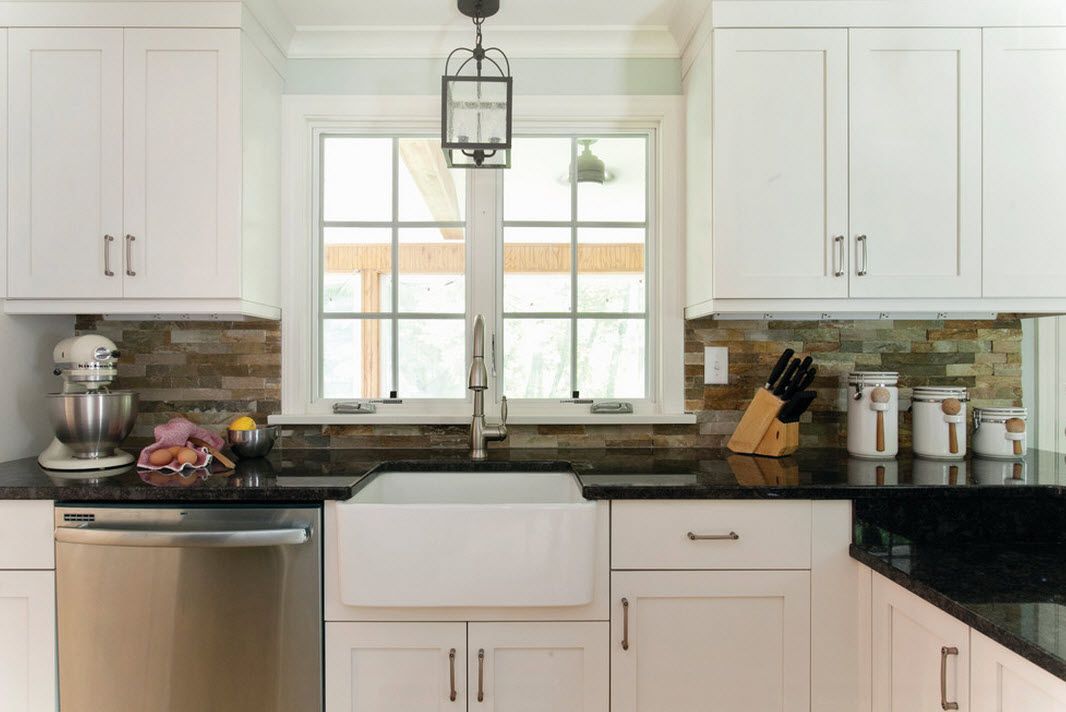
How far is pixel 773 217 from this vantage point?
1.83 meters

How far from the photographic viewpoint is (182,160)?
1835mm

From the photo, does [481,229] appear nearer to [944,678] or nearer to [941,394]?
[941,394]

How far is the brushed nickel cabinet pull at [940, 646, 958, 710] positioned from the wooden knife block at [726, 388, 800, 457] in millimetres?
838

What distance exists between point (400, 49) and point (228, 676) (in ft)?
6.57

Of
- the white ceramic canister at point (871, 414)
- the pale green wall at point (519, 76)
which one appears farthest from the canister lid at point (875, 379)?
the pale green wall at point (519, 76)

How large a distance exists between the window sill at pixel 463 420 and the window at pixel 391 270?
0.12 m

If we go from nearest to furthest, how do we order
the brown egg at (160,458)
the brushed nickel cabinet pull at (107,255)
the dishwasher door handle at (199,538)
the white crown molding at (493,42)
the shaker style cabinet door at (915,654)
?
the shaker style cabinet door at (915,654)
the dishwasher door handle at (199,538)
the brown egg at (160,458)
the brushed nickel cabinet pull at (107,255)
the white crown molding at (493,42)

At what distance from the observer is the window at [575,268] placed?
2232 mm

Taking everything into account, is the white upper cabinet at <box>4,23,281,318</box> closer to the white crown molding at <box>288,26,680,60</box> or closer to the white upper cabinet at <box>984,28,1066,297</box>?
the white crown molding at <box>288,26,680,60</box>

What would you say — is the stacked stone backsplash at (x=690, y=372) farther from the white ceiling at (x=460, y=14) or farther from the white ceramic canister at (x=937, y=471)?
the white ceiling at (x=460, y=14)

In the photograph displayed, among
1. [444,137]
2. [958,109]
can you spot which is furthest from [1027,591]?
[444,137]

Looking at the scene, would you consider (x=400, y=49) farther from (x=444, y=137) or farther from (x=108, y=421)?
(x=108, y=421)

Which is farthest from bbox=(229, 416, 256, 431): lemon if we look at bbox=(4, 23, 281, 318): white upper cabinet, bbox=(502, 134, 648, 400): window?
bbox=(502, 134, 648, 400): window

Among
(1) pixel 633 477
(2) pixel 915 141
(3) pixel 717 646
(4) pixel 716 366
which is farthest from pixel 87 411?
(2) pixel 915 141
